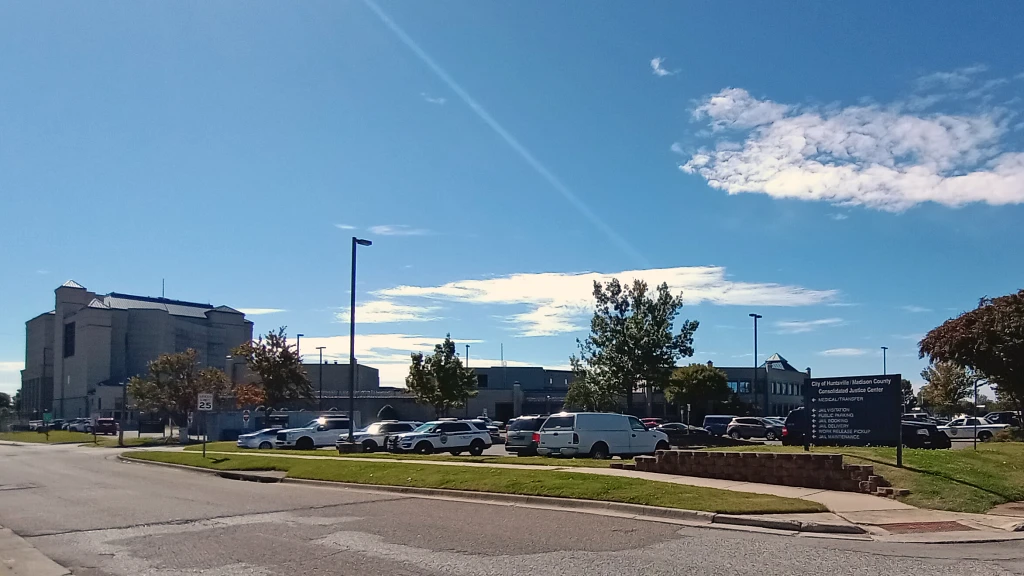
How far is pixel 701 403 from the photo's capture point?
68.6 meters

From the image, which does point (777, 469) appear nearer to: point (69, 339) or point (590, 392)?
point (590, 392)

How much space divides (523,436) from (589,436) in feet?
20.7

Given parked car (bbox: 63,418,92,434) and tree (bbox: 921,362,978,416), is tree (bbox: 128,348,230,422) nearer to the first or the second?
parked car (bbox: 63,418,92,434)

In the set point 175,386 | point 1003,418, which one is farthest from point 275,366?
point 1003,418

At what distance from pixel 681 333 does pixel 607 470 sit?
26249 mm

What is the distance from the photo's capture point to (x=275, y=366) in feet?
180

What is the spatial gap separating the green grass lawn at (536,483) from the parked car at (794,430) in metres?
9.69

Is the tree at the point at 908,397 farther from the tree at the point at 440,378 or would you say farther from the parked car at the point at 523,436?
the parked car at the point at 523,436

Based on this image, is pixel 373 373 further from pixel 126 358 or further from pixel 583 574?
pixel 583 574

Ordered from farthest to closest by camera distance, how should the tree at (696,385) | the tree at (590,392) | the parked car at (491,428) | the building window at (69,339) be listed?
the building window at (69,339) < the tree at (696,385) < the tree at (590,392) < the parked car at (491,428)

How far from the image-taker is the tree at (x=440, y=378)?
57.8m

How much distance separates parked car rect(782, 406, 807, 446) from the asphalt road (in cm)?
1366

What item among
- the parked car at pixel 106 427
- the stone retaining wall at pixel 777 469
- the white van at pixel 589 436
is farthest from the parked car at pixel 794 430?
the parked car at pixel 106 427

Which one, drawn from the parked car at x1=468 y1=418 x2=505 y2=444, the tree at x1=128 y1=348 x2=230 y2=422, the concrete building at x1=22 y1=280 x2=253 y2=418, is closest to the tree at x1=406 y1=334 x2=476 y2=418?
the parked car at x1=468 y1=418 x2=505 y2=444
